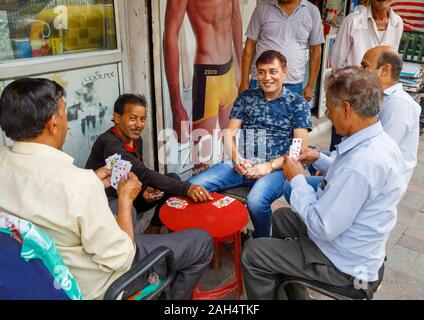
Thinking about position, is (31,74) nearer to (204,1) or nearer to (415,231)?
(204,1)

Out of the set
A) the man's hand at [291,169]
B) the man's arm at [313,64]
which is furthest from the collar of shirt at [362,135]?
the man's arm at [313,64]

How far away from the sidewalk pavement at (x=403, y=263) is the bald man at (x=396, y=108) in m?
0.80

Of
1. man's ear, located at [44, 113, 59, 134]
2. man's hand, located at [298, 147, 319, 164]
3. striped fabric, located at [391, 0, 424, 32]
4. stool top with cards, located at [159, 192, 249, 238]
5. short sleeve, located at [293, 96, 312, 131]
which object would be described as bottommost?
stool top with cards, located at [159, 192, 249, 238]

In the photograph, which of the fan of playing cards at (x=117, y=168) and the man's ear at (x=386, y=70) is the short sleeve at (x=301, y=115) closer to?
the man's ear at (x=386, y=70)

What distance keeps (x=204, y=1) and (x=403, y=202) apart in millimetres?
2835

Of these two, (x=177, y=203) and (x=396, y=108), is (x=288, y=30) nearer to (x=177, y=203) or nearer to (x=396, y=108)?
(x=396, y=108)

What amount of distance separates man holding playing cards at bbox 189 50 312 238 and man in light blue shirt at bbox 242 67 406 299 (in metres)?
0.64

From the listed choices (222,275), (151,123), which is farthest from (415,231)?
(151,123)

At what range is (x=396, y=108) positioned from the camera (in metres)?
2.41

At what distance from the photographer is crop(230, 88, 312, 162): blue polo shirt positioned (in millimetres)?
2834

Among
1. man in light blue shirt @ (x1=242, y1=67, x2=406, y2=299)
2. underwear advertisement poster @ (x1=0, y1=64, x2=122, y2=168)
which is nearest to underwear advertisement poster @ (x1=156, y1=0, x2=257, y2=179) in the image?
underwear advertisement poster @ (x1=0, y1=64, x2=122, y2=168)

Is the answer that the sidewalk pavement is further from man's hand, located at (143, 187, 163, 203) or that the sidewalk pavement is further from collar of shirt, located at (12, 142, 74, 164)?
collar of shirt, located at (12, 142, 74, 164)

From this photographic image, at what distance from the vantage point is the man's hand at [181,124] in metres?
3.64
